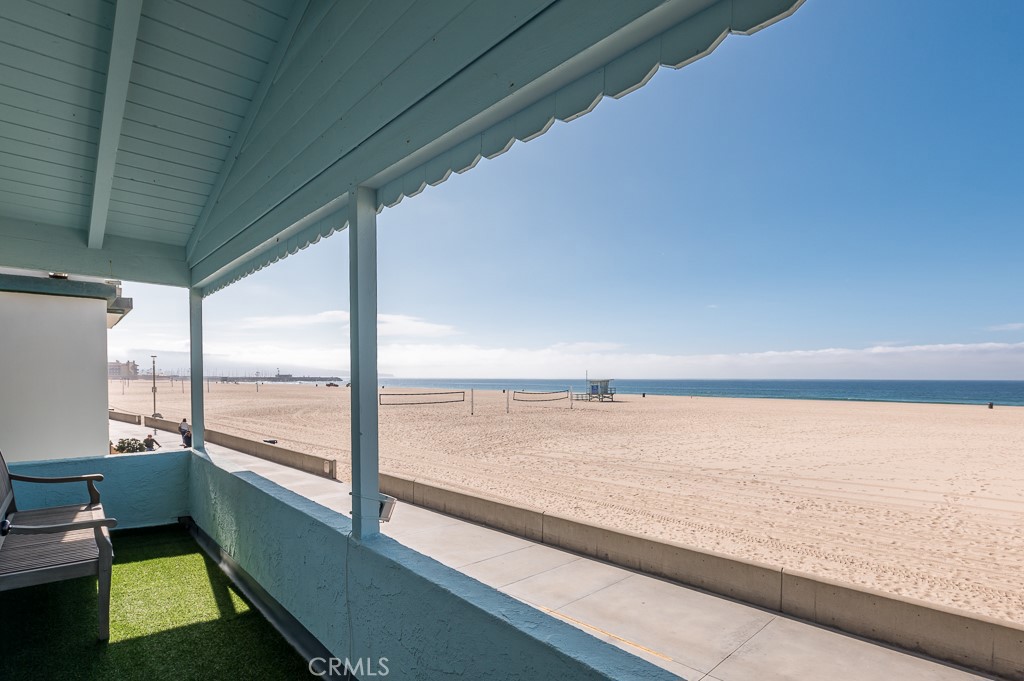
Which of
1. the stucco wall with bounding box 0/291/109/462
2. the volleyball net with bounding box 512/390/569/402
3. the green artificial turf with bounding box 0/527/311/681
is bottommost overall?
the volleyball net with bounding box 512/390/569/402

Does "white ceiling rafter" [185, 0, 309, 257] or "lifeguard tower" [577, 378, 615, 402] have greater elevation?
"white ceiling rafter" [185, 0, 309, 257]

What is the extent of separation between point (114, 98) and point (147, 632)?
9.67 feet

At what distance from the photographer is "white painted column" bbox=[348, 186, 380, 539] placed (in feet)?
6.57

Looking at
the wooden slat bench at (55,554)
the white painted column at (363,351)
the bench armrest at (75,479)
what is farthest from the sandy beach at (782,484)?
the wooden slat bench at (55,554)

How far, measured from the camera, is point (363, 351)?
205 centimetres

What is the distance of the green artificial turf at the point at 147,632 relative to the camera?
2.40 meters

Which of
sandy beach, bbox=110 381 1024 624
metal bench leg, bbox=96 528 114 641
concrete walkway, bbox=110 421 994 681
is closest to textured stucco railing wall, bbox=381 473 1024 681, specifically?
concrete walkway, bbox=110 421 994 681

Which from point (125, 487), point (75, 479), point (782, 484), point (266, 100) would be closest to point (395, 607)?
point (266, 100)

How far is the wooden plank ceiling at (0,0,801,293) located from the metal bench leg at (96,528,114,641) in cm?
192

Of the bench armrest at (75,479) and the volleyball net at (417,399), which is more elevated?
the bench armrest at (75,479)

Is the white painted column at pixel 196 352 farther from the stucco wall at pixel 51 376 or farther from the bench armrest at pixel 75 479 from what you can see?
the stucco wall at pixel 51 376

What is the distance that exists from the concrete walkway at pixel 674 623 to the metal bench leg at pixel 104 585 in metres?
1.17

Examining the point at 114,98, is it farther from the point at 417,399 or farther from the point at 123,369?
the point at 123,369
